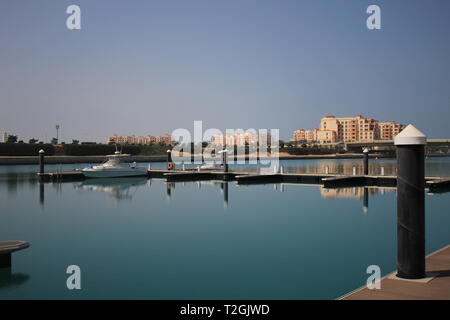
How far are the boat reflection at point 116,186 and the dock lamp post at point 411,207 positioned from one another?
84.2 ft

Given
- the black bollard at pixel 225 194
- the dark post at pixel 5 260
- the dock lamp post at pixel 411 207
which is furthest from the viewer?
the black bollard at pixel 225 194

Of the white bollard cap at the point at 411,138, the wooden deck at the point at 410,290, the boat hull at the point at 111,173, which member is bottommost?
the wooden deck at the point at 410,290

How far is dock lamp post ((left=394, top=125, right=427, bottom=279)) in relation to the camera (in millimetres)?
8492

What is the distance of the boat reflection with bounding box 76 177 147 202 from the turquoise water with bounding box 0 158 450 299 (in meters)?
1.38

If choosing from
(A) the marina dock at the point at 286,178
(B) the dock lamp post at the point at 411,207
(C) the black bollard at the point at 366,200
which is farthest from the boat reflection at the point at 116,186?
(B) the dock lamp post at the point at 411,207

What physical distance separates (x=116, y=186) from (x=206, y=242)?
90.2 ft

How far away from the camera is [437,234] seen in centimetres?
1827

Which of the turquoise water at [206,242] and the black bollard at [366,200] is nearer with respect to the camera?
the turquoise water at [206,242]

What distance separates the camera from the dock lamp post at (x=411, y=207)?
8.49 metres

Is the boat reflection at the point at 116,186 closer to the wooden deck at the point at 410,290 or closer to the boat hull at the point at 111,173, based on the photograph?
the boat hull at the point at 111,173

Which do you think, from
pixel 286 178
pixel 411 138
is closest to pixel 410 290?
pixel 411 138

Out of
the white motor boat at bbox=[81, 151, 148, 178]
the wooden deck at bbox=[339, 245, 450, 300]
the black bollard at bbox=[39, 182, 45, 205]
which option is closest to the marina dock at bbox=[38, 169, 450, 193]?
the white motor boat at bbox=[81, 151, 148, 178]

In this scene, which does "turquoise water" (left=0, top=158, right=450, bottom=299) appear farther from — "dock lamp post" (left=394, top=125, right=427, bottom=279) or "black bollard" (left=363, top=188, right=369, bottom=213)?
"dock lamp post" (left=394, top=125, right=427, bottom=279)
